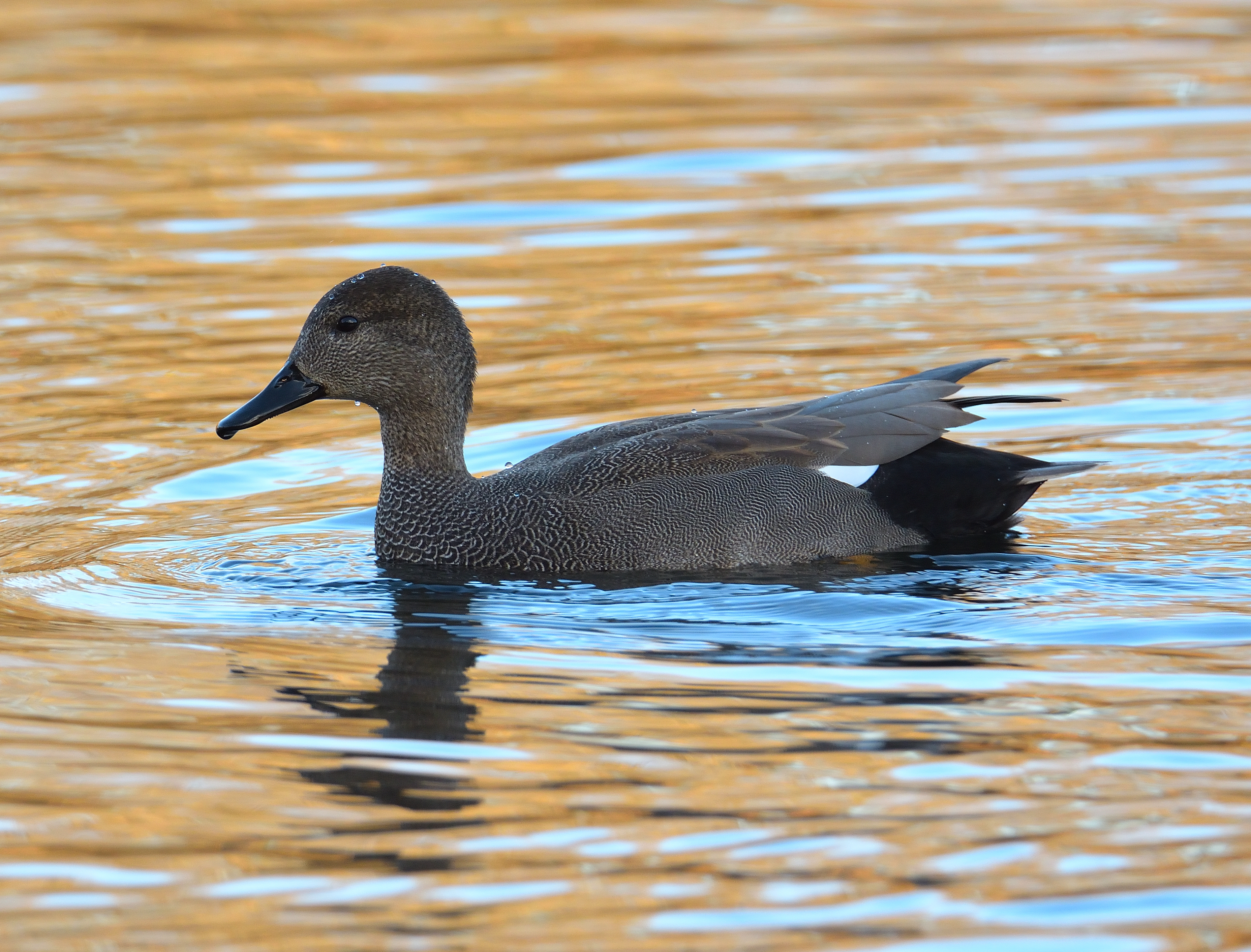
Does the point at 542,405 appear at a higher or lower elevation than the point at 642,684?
higher

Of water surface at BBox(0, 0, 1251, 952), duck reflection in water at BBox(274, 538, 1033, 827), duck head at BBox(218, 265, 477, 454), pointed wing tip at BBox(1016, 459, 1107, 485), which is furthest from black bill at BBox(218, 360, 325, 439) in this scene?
pointed wing tip at BBox(1016, 459, 1107, 485)

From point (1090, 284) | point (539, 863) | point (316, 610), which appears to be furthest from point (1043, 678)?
point (1090, 284)

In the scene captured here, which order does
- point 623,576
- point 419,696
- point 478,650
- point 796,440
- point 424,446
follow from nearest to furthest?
point 419,696 < point 478,650 < point 623,576 < point 796,440 < point 424,446

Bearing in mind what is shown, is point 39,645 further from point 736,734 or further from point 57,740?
point 736,734

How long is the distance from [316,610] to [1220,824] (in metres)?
3.21

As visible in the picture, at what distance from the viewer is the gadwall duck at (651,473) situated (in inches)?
271

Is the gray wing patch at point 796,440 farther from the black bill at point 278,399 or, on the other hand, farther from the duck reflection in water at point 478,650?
the black bill at point 278,399

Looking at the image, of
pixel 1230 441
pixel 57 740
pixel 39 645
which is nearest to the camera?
pixel 57 740

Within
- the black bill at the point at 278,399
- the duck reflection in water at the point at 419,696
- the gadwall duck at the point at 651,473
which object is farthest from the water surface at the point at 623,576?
the black bill at the point at 278,399

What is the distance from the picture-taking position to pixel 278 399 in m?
7.04

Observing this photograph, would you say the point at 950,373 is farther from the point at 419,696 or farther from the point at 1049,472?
the point at 419,696

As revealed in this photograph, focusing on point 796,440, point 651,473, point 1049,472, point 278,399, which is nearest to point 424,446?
point 278,399

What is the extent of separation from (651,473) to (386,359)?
1.05 m

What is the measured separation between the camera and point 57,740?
5.24 meters
